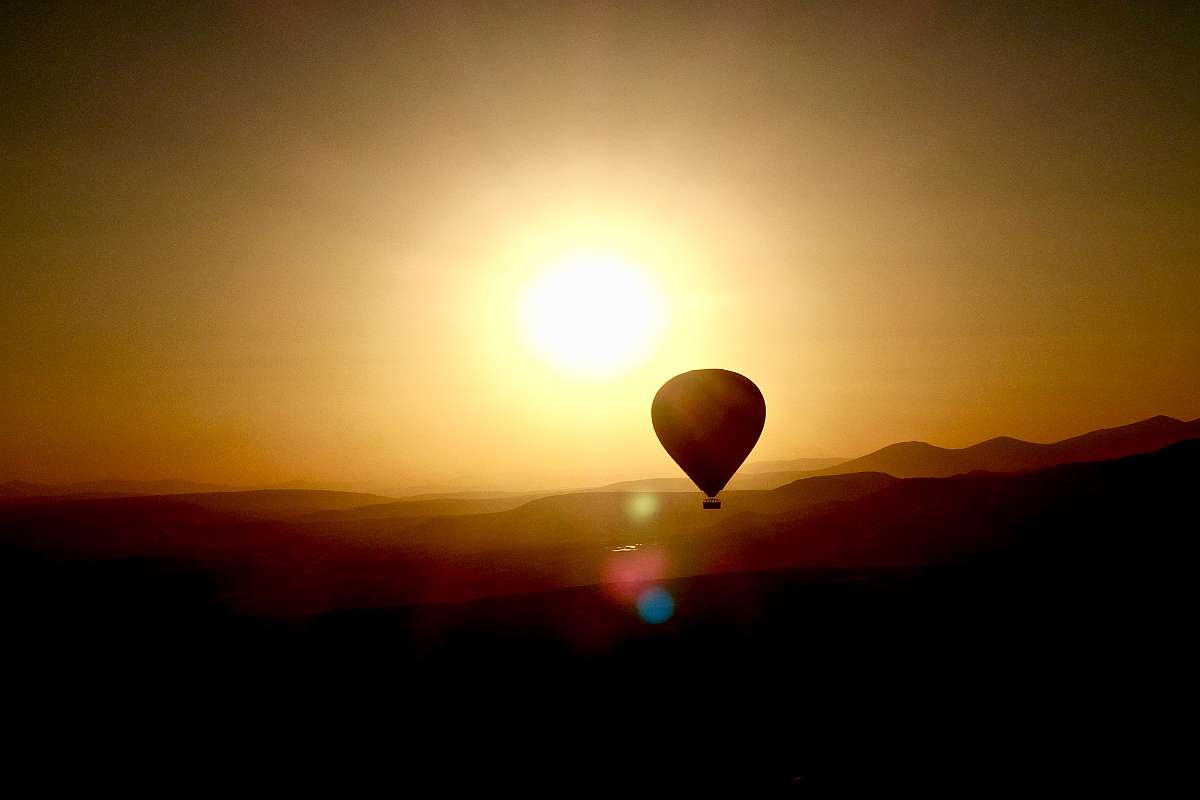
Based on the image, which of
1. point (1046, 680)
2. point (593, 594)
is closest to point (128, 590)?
point (593, 594)

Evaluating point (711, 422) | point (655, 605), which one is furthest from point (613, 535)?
point (655, 605)

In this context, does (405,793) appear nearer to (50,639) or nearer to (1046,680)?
(1046,680)

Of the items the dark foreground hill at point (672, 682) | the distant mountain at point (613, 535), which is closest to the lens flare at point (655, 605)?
the dark foreground hill at point (672, 682)

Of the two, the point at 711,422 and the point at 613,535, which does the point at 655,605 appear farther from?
the point at 613,535

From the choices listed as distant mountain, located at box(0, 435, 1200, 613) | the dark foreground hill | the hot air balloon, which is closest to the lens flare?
the dark foreground hill

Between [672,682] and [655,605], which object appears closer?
[672,682]

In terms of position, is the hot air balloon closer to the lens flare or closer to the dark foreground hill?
the dark foreground hill
